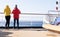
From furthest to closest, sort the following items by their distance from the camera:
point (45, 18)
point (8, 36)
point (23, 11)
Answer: point (23, 11) < point (45, 18) < point (8, 36)

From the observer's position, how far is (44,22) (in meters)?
19.9

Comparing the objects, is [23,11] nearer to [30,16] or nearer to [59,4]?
[30,16]

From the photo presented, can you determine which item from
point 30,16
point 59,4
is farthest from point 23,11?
point 59,4

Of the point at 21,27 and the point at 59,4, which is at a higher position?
the point at 59,4

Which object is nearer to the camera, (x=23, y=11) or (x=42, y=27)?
(x=42, y=27)

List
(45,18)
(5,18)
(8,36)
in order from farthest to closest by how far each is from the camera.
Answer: (45,18), (5,18), (8,36)

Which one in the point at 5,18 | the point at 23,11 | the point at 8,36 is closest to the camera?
the point at 8,36

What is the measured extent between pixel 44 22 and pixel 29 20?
3.76 ft

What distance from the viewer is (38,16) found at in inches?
792

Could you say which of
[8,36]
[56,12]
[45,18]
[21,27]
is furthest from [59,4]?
[8,36]

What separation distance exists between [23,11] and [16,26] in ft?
7.23

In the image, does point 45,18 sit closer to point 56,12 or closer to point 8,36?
point 56,12

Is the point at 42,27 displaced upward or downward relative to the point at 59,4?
downward

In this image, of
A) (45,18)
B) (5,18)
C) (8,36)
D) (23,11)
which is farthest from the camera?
(23,11)
